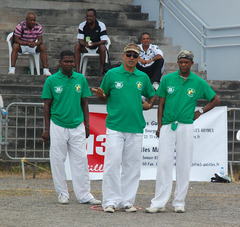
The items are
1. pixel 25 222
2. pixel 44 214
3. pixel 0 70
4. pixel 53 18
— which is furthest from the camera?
pixel 53 18

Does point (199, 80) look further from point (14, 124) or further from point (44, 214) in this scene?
point (14, 124)

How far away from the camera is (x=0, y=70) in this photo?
1562 cm

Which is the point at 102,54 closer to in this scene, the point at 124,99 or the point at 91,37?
the point at 91,37

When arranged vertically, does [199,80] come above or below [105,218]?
above

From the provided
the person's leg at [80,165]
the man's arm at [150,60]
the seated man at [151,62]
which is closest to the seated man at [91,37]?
the seated man at [151,62]

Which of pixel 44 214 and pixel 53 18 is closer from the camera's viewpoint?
pixel 44 214

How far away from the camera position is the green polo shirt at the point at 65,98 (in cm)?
923

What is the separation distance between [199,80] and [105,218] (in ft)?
7.19

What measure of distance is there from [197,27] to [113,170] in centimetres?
934

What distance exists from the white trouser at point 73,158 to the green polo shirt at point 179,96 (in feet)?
4.11

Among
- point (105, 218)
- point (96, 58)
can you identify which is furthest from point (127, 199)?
point (96, 58)

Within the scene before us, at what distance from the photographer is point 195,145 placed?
39.6 feet

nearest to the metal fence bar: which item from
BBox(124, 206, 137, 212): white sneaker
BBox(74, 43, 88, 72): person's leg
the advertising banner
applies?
the advertising banner

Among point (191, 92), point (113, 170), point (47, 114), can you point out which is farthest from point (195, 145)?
point (113, 170)
